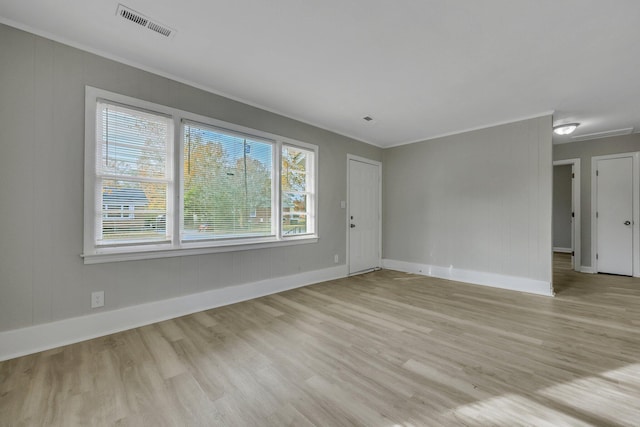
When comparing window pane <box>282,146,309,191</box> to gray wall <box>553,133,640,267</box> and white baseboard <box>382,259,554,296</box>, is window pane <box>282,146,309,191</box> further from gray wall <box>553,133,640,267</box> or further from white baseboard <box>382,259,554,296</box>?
gray wall <box>553,133,640,267</box>

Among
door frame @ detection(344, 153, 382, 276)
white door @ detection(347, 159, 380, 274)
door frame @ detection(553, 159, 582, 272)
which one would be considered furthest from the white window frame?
door frame @ detection(553, 159, 582, 272)

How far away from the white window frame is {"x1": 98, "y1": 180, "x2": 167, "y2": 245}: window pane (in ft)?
0.21

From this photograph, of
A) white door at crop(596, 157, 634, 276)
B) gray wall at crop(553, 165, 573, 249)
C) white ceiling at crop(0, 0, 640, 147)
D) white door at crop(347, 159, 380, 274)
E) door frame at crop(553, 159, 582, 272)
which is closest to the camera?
white ceiling at crop(0, 0, 640, 147)

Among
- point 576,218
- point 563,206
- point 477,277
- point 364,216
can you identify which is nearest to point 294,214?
point 364,216

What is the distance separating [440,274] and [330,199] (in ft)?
7.91

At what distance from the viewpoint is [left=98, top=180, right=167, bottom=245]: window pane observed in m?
2.52

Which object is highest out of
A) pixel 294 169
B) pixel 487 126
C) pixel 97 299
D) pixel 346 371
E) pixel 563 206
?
pixel 487 126

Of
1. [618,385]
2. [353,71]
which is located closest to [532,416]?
[618,385]

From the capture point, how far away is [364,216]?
530 centimetres

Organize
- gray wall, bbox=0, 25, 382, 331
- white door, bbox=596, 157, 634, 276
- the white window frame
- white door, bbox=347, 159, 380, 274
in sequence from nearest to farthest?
gray wall, bbox=0, 25, 382, 331
the white window frame
white door, bbox=596, 157, 634, 276
white door, bbox=347, 159, 380, 274

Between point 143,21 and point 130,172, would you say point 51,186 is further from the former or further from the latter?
point 143,21

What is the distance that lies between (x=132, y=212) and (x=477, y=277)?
4.90 metres

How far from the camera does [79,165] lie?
2367 millimetres

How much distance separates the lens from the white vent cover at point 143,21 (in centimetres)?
196
